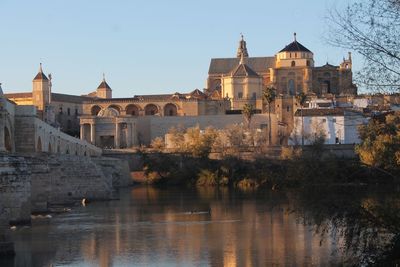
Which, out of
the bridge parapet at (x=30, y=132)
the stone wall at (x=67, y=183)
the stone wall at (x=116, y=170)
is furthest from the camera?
the stone wall at (x=116, y=170)

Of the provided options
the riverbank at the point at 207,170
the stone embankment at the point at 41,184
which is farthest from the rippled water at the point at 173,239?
the riverbank at the point at 207,170

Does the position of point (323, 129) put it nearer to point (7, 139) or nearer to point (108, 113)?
point (108, 113)

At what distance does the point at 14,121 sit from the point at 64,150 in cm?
1557

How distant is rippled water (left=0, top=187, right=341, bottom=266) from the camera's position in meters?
18.9

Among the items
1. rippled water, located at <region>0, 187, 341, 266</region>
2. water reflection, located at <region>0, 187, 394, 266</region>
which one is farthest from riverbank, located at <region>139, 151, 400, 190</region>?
water reflection, located at <region>0, 187, 394, 266</region>

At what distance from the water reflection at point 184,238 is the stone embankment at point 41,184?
71 centimetres

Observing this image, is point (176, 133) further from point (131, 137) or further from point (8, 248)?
point (8, 248)

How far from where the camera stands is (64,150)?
46719 mm

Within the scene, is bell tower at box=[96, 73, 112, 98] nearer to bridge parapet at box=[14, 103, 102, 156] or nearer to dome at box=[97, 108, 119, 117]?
dome at box=[97, 108, 119, 117]

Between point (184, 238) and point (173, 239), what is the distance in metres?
0.36

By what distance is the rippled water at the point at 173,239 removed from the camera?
18859 mm

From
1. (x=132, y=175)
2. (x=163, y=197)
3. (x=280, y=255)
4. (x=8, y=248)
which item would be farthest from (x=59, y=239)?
(x=132, y=175)

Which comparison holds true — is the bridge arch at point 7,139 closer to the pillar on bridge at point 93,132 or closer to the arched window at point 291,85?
the pillar on bridge at point 93,132

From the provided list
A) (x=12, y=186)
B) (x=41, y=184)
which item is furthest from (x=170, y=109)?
(x=12, y=186)
